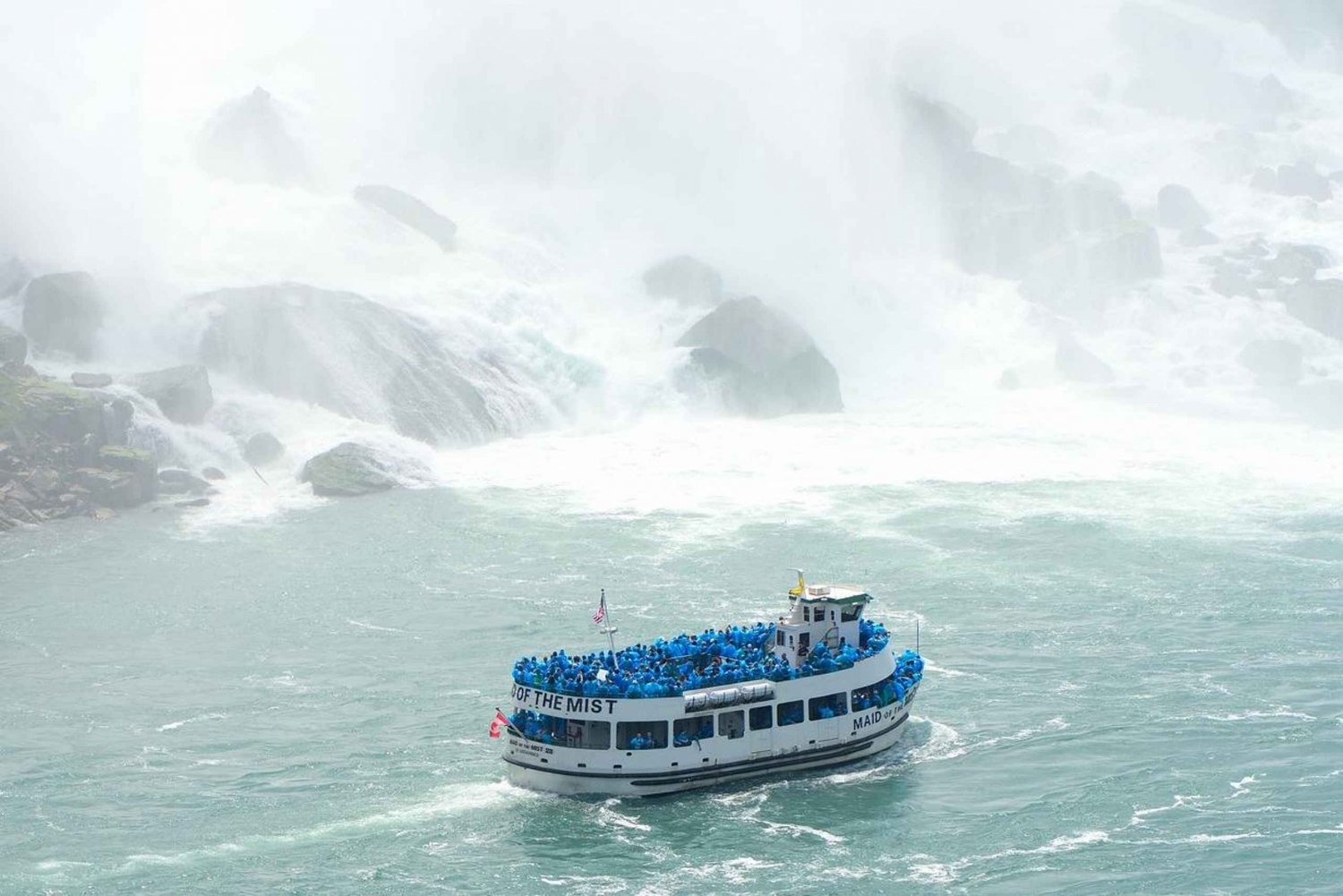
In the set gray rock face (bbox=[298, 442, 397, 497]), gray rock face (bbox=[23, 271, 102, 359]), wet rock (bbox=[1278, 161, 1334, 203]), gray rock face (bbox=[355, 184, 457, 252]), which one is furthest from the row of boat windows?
wet rock (bbox=[1278, 161, 1334, 203])

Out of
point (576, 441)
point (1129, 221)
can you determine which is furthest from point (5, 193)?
point (1129, 221)

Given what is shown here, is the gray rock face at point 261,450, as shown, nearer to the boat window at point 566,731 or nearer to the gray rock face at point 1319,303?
the boat window at point 566,731

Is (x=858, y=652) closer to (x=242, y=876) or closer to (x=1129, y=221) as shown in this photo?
(x=242, y=876)

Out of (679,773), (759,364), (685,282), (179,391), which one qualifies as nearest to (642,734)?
(679,773)

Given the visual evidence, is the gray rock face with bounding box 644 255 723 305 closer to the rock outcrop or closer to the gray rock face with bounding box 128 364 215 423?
the gray rock face with bounding box 128 364 215 423

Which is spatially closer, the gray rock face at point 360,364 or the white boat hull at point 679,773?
the white boat hull at point 679,773

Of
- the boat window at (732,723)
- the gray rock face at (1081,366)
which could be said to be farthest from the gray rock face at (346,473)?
the gray rock face at (1081,366)
